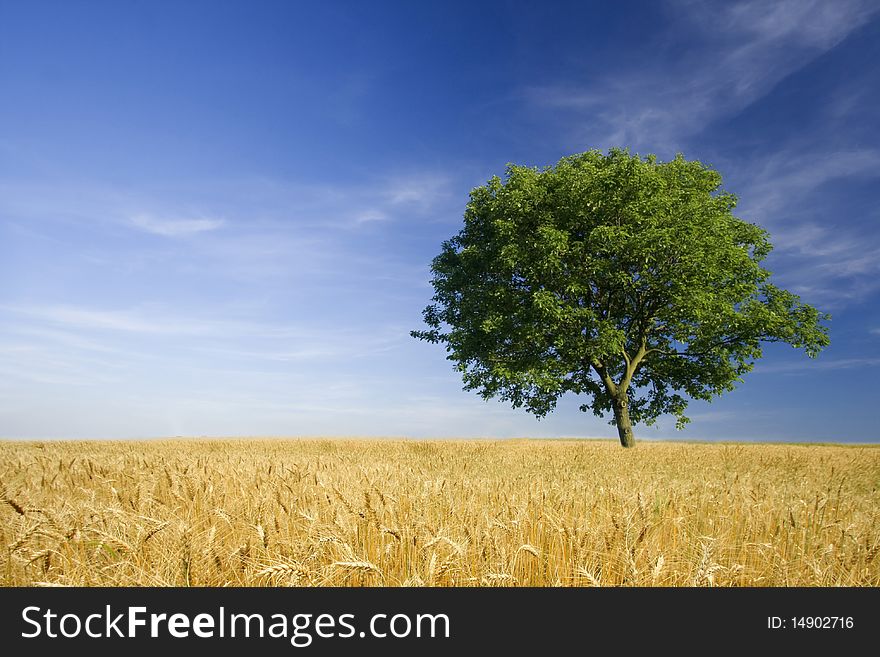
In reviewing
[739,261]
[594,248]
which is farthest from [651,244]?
[739,261]

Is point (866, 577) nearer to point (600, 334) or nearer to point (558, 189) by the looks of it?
point (600, 334)

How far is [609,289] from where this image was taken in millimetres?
22984

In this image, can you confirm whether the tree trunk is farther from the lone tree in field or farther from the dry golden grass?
the dry golden grass

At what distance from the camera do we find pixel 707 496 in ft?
20.4

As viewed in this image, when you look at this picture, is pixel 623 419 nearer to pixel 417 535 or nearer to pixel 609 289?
pixel 609 289

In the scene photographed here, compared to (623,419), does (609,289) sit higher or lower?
higher

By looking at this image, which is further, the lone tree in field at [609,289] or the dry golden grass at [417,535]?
the lone tree in field at [609,289]

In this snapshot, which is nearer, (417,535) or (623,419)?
(417,535)

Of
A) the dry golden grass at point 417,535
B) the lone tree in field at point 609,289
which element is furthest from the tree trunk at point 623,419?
the dry golden grass at point 417,535

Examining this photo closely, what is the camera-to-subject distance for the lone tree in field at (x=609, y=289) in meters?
20.5

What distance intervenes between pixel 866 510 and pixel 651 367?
754 inches

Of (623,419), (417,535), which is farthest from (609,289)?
(417,535)

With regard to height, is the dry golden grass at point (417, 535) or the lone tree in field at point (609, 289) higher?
the lone tree in field at point (609, 289)

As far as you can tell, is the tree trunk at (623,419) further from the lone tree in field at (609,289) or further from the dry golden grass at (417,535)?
the dry golden grass at (417,535)
